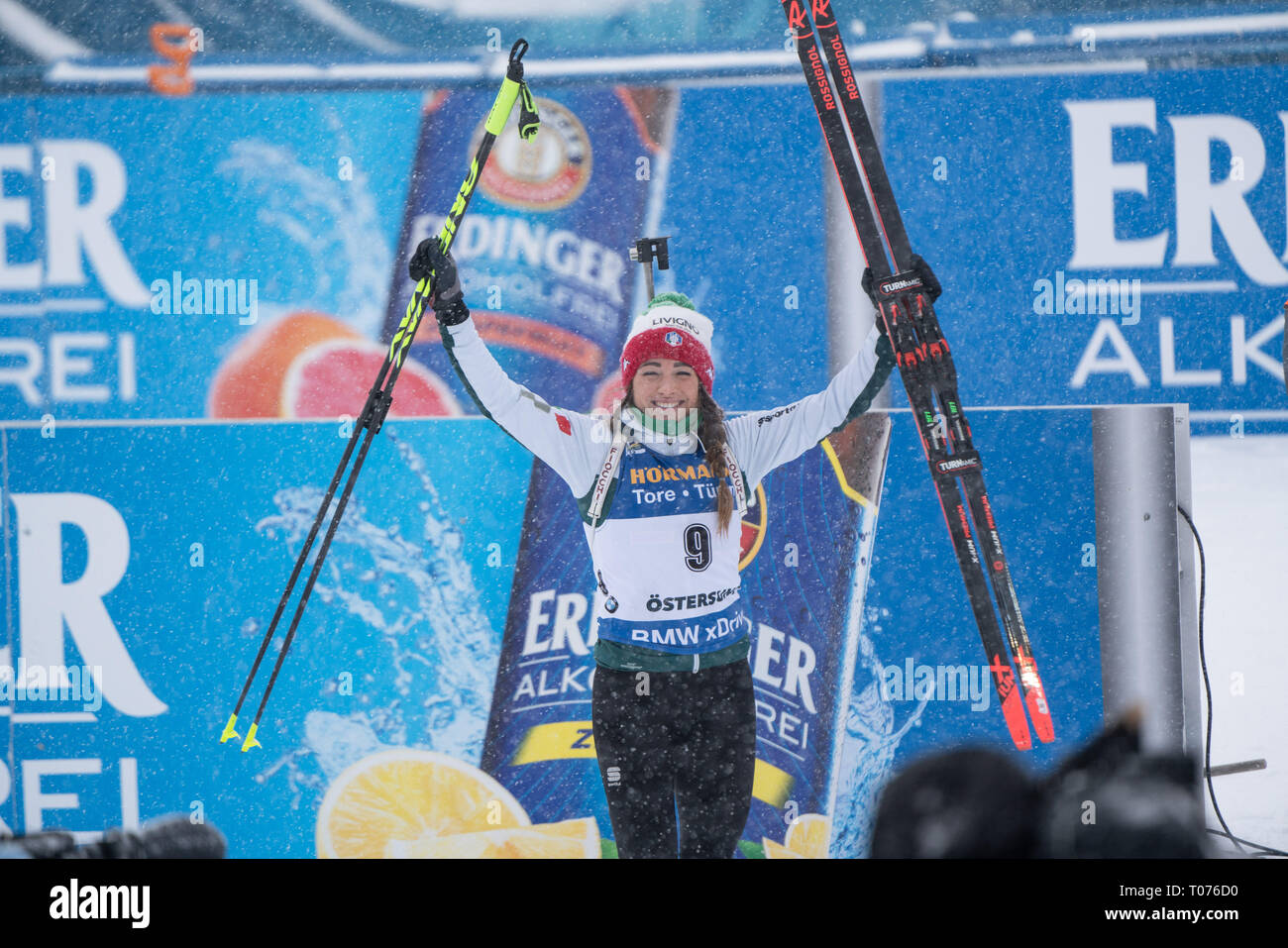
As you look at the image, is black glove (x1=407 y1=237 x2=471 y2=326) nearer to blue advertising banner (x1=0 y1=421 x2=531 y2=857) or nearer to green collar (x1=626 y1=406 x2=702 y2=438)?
green collar (x1=626 y1=406 x2=702 y2=438)

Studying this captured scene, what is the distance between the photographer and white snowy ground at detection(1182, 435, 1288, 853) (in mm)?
3688

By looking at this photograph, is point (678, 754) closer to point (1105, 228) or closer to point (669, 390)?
point (669, 390)

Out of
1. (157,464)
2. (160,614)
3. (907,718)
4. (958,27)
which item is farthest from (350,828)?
(958,27)

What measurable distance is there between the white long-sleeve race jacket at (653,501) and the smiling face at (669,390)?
77mm

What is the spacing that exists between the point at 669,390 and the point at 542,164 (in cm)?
99

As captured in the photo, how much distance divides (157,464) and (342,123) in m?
1.29

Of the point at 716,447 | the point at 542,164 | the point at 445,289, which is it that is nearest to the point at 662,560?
the point at 716,447

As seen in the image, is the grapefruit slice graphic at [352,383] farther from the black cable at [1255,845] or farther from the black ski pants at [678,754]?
the black cable at [1255,845]

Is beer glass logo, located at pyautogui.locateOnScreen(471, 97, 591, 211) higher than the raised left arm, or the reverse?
beer glass logo, located at pyautogui.locateOnScreen(471, 97, 591, 211)

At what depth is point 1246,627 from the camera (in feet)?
12.2

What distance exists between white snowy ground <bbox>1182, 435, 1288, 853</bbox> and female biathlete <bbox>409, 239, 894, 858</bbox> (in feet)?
4.41

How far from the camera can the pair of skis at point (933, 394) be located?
3.49 m

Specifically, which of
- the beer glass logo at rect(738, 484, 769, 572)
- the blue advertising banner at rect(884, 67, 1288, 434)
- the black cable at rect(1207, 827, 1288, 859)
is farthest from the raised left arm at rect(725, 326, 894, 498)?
the black cable at rect(1207, 827, 1288, 859)

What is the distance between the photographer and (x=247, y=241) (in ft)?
12.3
